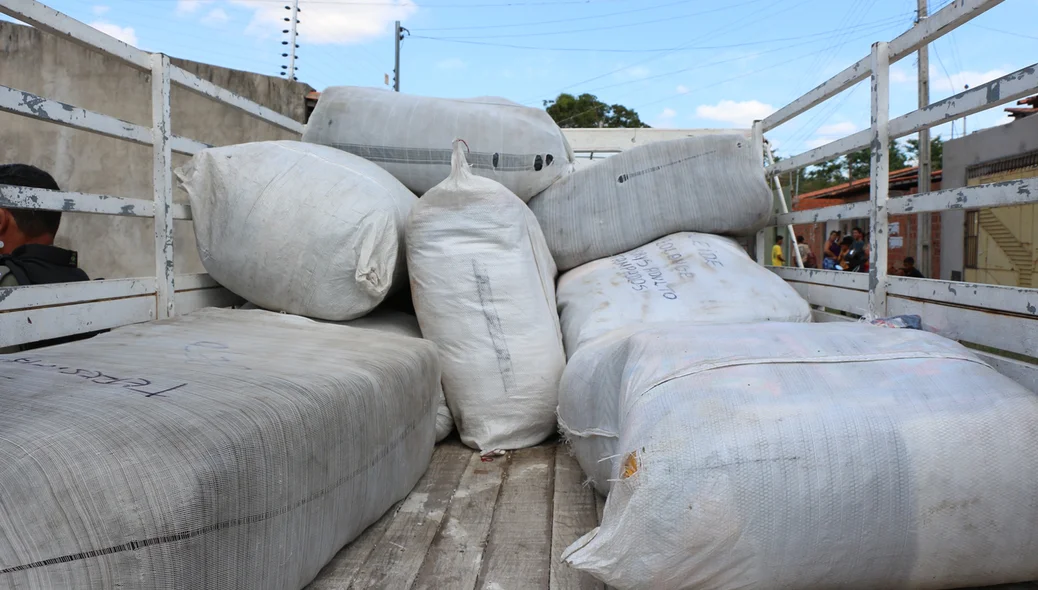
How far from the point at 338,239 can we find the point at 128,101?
13.4 ft

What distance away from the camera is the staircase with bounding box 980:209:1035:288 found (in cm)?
715

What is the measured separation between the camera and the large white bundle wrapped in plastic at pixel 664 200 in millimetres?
2434

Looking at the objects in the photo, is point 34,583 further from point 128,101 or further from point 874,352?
point 128,101

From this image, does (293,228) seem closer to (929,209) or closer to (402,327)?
(402,327)

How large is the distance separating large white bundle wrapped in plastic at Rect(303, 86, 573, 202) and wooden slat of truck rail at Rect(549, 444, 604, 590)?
1.03m

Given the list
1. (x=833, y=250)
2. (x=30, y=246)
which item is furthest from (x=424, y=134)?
(x=833, y=250)

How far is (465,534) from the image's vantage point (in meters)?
1.35

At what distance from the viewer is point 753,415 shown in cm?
106

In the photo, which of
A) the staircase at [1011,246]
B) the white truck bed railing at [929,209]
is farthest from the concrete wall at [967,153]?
the white truck bed railing at [929,209]

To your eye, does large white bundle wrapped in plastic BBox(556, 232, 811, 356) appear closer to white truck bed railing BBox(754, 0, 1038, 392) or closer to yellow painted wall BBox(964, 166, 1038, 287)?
white truck bed railing BBox(754, 0, 1038, 392)

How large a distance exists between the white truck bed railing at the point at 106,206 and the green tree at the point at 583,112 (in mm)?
18641

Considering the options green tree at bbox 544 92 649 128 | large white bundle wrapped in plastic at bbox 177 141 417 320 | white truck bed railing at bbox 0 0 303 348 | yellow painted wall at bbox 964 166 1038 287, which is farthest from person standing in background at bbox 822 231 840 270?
green tree at bbox 544 92 649 128

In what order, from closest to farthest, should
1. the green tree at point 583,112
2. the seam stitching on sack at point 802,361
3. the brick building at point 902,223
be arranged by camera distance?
the seam stitching on sack at point 802,361, the brick building at point 902,223, the green tree at point 583,112

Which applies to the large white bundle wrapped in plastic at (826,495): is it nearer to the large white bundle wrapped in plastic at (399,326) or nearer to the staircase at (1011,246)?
the large white bundle wrapped in plastic at (399,326)
